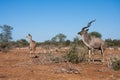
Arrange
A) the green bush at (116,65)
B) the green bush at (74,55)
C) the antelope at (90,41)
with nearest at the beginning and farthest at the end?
the green bush at (116,65)
the green bush at (74,55)
the antelope at (90,41)

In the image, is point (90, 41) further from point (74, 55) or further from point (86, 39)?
point (74, 55)

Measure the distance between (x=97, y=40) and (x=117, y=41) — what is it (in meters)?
32.3

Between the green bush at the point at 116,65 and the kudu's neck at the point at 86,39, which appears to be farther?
the kudu's neck at the point at 86,39

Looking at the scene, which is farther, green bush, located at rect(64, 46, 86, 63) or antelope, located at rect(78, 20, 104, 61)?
antelope, located at rect(78, 20, 104, 61)

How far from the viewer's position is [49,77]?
11.2 m

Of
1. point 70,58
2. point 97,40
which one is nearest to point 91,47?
point 97,40

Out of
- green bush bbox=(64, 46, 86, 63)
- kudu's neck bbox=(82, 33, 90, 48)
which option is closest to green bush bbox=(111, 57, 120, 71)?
green bush bbox=(64, 46, 86, 63)

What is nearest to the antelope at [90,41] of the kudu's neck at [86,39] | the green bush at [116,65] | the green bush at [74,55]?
the kudu's neck at [86,39]

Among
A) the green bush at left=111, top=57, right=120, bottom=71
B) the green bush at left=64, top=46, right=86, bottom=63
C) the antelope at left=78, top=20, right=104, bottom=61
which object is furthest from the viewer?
the antelope at left=78, top=20, right=104, bottom=61

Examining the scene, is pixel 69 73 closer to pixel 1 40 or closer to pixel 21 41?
pixel 1 40

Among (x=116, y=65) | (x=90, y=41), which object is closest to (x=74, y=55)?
(x=90, y=41)

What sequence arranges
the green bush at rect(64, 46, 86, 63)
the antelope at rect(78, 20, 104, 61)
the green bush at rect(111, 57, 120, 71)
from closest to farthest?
the green bush at rect(111, 57, 120, 71) < the green bush at rect(64, 46, 86, 63) < the antelope at rect(78, 20, 104, 61)

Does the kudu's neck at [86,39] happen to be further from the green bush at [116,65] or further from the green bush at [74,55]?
the green bush at [116,65]

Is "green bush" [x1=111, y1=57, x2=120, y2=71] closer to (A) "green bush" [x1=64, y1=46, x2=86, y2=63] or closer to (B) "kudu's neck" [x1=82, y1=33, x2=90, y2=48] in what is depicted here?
(A) "green bush" [x1=64, y1=46, x2=86, y2=63]
